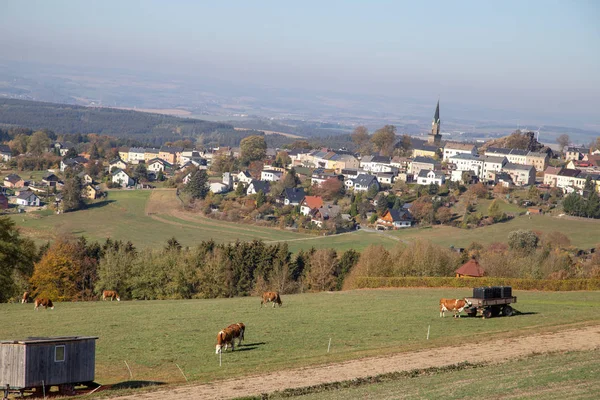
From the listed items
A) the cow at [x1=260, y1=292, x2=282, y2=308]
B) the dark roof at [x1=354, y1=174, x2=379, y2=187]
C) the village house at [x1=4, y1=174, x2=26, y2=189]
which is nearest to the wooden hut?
the cow at [x1=260, y1=292, x2=282, y2=308]

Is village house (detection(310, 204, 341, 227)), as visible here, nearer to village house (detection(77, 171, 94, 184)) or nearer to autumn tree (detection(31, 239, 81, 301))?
village house (detection(77, 171, 94, 184))

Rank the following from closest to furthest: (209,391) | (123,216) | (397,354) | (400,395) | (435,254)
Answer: (400,395), (209,391), (397,354), (435,254), (123,216)

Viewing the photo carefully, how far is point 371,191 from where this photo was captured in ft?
364

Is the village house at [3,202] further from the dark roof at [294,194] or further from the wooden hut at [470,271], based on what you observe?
the wooden hut at [470,271]

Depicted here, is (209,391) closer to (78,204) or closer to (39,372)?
(39,372)

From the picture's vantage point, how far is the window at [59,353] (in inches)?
762

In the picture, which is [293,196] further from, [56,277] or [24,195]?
[56,277]

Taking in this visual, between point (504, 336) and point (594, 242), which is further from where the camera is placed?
point (594, 242)

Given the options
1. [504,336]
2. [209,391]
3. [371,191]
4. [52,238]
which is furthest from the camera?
[371,191]

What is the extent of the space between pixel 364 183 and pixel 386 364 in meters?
96.3

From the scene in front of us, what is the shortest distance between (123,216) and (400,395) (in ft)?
272

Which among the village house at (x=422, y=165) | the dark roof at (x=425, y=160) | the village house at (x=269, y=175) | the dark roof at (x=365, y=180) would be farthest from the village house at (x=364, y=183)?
the dark roof at (x=425, y=160)

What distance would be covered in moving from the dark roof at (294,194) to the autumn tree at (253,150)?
3052 centimetres

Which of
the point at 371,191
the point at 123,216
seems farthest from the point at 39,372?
the point at 371,191
